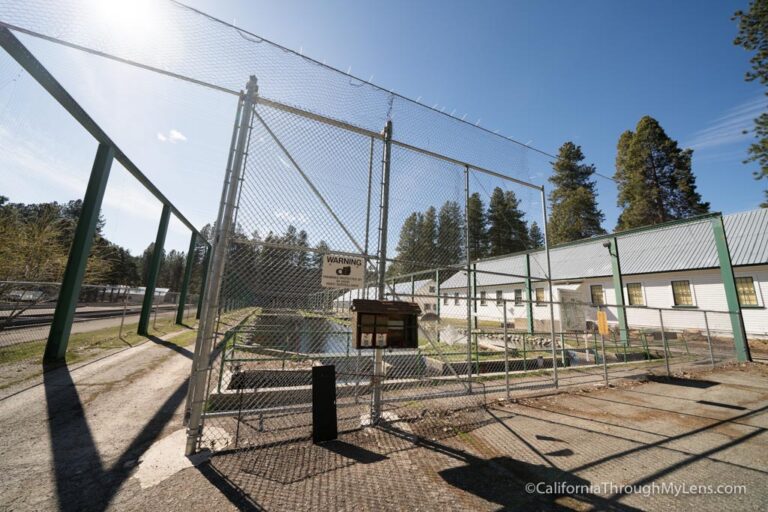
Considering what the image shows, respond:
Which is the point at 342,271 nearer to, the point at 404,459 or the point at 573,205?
the point at 404,459

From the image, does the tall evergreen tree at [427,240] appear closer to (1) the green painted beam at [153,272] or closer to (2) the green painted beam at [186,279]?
(1) the green painted beam at [153,272]

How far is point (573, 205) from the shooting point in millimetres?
38875

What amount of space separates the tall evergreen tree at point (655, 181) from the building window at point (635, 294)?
17230mm

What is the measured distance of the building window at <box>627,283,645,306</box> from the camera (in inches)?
758

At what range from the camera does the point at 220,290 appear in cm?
369

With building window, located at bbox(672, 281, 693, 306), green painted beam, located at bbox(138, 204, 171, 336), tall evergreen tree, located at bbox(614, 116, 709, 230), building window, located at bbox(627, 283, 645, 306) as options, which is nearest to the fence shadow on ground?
green painted beam, located at bbox(138, 204, 171, 336)

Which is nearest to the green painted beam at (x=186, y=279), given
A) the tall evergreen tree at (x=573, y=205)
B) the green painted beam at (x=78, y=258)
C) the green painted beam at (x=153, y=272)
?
the green painted beam at (x=153, y=272)

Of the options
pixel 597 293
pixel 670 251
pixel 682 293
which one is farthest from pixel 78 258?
pixel 670 251

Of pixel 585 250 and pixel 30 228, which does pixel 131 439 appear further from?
pixel 585 250

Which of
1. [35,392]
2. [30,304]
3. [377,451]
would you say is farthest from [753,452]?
[30,304]

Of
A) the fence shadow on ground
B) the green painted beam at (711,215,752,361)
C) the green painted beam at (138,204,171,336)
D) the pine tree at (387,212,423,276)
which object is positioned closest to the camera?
the fence shadow on ground

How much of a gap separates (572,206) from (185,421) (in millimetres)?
45852

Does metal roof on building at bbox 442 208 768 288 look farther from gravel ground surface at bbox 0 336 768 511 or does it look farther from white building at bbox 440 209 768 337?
gravel ground surface at bbox 0 336 768 511

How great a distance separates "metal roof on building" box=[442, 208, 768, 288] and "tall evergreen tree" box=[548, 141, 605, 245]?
17.0 meters
